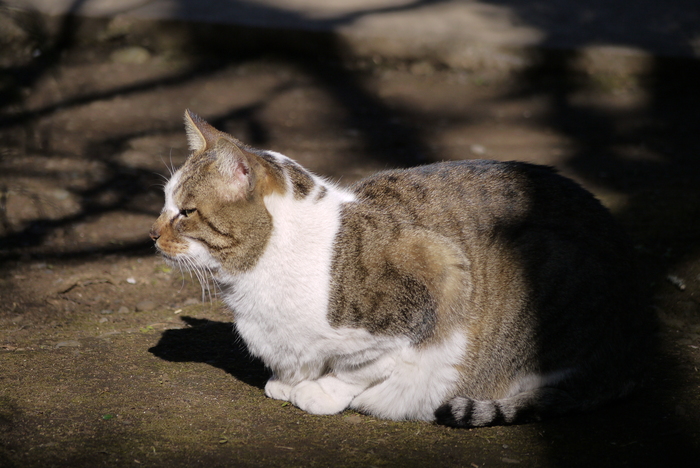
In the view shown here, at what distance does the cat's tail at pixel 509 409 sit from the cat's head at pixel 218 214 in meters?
1.00

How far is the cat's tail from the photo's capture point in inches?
113

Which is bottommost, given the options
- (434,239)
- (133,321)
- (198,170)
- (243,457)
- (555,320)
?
(133,321)

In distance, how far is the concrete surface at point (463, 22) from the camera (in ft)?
26.7

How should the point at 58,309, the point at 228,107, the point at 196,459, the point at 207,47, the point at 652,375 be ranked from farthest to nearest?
the point at 207,47
the point at 228,107
the point at 58,309
the point at 652,375
the point at 196,459

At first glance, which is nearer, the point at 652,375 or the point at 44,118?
the point at 652,375

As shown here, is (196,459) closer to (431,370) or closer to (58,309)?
(431,370)

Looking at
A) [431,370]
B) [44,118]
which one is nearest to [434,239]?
[431,370]

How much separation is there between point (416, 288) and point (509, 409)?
613 mm

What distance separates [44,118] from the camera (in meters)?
6.81

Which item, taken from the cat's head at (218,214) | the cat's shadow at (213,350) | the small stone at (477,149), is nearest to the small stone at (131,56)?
the small stone at (477,149)

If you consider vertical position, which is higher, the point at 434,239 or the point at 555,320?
the point at 434,239

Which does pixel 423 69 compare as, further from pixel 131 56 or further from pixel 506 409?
pixel 506 409

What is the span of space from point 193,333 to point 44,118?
398cm

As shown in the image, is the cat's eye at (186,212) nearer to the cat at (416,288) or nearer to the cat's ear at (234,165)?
the cat at (416,288)
